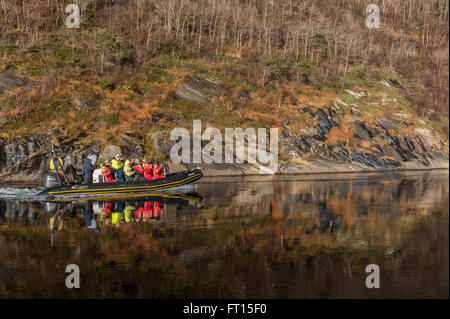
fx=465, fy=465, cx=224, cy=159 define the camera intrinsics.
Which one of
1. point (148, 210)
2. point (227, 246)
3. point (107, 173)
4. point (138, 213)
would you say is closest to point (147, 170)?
point (107, 173)

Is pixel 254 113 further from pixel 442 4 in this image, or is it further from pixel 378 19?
pixel 442 4

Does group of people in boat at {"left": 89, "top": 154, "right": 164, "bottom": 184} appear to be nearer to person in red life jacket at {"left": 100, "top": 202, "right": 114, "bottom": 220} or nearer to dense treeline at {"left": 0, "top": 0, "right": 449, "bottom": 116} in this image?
person in red life jacket at {"left": 100, "top": 202, "right": 114, "bottom": 220}

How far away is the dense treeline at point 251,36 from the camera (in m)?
61.7

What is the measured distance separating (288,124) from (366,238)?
3850 centimetres

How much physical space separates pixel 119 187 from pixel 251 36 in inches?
1988

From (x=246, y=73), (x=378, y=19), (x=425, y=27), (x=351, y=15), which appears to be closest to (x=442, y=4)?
(x=425, y=27)

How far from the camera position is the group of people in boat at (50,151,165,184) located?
3064 cm

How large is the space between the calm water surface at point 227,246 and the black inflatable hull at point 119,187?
0.72m

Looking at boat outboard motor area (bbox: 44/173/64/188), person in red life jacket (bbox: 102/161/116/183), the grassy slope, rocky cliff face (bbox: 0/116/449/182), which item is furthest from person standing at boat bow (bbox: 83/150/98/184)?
the grassy slope

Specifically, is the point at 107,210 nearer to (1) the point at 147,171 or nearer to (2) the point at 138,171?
(2) the point at 138,171

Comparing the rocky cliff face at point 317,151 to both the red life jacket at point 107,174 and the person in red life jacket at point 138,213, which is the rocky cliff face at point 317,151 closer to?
the red life jacket at point 107,174

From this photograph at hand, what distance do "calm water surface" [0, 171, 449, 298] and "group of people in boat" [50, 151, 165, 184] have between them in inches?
97.6
